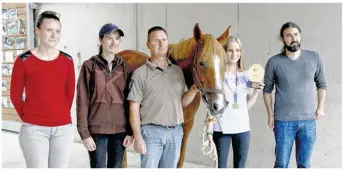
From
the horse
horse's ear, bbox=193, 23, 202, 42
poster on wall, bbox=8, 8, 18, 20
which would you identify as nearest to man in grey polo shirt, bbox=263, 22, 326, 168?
the horse

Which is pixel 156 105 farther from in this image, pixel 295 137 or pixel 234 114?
pixel 295 137

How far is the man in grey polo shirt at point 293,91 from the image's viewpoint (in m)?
2.47

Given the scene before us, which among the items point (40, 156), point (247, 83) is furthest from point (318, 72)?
point (40, 156)

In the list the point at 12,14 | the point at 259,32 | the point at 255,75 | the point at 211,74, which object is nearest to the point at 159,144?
the point at 211,74

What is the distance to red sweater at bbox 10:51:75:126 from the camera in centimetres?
201

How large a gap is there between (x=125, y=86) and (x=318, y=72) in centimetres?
141

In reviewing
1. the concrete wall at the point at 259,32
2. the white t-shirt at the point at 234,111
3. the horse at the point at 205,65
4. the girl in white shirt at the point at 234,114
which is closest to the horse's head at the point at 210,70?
the horse at the point at 205,65

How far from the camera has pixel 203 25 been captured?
3785 millimetres

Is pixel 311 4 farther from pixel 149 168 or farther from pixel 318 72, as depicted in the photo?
pixel 149 168

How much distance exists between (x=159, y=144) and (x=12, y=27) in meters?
4.74

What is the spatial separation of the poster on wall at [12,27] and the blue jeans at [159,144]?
453 centimetres

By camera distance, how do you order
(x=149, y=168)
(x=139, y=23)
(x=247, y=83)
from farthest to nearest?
(x=139, y=23) < (x=247, y=83) < (x=149, y=168)

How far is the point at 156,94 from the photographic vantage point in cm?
214

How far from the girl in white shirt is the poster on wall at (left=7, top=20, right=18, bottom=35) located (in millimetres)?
4550
